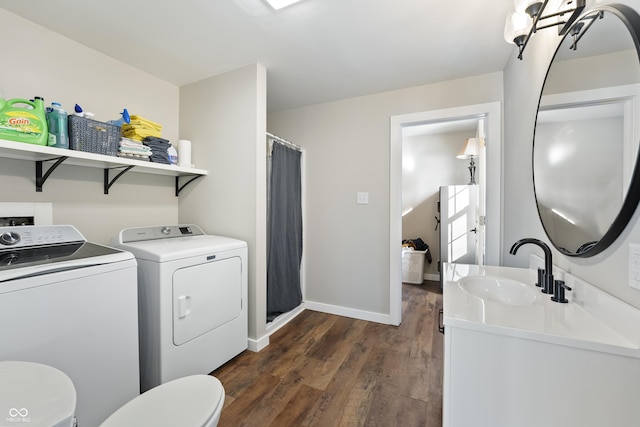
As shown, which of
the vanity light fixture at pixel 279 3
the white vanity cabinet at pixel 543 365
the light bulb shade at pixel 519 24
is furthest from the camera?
the vanity light fixture at pixel 279 3

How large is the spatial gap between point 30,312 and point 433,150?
4528 millimetres

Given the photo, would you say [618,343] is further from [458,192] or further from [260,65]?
[458,192]

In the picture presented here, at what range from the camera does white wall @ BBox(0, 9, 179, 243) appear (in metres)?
1.56

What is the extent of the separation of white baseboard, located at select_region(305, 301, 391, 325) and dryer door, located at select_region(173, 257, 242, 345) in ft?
3.75

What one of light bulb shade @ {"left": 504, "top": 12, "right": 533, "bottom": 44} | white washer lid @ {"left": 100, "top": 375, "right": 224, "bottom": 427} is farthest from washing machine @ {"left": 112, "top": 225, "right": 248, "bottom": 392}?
light bulb shade @ {"left": 504, "top": 12, "right": 533, "bottom": 44}

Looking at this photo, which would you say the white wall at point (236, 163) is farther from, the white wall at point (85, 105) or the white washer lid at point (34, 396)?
the white washer lid at point (34, 396)

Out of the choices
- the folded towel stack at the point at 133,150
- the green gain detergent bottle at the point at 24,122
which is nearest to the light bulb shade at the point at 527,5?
the folded towel stack at the point at 133,150

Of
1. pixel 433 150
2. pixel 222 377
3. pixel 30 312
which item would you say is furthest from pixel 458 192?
pixel 30 312

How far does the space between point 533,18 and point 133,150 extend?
7.78 feet

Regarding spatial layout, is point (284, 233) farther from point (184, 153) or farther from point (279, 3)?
point (279, 3)

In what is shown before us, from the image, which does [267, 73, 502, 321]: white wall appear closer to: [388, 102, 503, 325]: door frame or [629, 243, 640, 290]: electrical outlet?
[388, 102, 503, 325]: door frame

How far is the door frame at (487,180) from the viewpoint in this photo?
214 cm

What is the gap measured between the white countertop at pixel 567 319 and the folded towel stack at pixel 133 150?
2.07 meters

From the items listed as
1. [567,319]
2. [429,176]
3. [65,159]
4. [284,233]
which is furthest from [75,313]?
[429,176]
